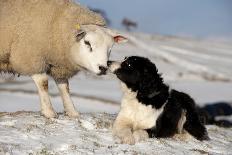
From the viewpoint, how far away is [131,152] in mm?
10008

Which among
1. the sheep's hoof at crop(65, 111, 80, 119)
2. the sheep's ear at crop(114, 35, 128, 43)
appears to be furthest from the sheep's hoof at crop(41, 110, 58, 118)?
the sheep's ear at crop(114, 35, 128, 43)

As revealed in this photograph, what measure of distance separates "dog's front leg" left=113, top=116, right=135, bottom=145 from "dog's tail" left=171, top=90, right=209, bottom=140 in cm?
137

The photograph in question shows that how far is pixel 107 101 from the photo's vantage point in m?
34.5

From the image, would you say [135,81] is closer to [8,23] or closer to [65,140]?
[65,140]

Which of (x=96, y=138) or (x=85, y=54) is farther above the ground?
(x=85, y=54)

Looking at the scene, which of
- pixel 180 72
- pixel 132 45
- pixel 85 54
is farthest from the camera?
pixel 132 45

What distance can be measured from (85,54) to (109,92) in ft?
93.3

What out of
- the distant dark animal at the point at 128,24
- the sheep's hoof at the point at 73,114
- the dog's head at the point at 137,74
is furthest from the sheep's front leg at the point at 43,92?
the distant dark animal at the point at 128,24

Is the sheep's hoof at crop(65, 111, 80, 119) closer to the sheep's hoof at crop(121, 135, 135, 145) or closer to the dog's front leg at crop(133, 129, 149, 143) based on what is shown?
the dog's front leg at crop(133, 129, 149, 143)

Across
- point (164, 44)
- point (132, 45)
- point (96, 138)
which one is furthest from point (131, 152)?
point (164, 44)

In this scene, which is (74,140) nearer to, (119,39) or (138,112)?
(138,112)

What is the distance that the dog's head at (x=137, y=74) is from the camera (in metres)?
11.0

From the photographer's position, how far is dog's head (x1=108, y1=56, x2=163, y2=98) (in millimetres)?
10984

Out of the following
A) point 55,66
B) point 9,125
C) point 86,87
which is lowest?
point 86,87
